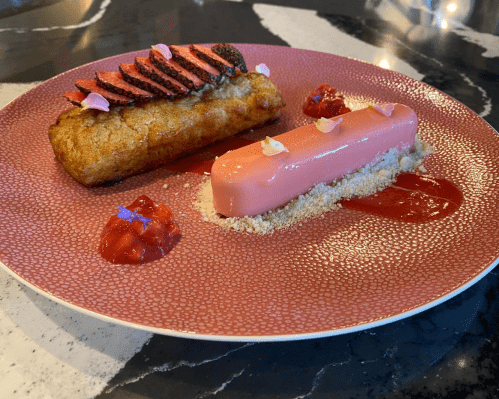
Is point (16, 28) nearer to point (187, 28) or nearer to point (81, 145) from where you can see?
point (187, 28)

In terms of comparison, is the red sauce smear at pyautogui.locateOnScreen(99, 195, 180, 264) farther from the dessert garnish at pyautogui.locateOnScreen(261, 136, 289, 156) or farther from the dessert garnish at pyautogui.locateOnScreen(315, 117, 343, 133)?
the dessert garnish at pyautogui.locateOnScreen(315, 117, 343, 133)

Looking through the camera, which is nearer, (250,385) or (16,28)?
(250,385)

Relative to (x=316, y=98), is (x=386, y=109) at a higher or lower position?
higher

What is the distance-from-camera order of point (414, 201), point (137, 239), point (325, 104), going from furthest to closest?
point (325, 104) < point (414, 201) < point (137, 239)

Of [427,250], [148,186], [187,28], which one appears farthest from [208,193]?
[187,28]

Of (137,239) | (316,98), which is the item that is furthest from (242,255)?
(316,98)

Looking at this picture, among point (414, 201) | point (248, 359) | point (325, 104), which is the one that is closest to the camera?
point (248, 359)

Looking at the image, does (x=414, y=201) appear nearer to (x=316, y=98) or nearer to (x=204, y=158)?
(x=316, y=98)
